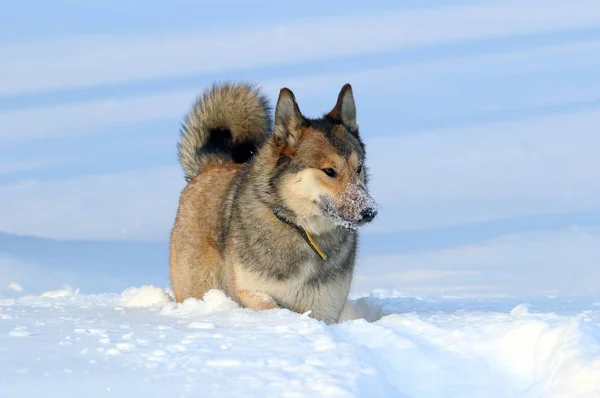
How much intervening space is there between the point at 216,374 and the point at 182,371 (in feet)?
0.70


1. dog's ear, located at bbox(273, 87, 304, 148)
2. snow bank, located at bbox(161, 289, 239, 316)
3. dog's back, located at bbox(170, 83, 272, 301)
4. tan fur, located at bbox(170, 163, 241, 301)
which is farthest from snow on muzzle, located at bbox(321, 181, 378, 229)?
tan fur, located at bbox(170, 163, 241, 301)

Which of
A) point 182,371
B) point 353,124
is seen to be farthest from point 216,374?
point 353,124

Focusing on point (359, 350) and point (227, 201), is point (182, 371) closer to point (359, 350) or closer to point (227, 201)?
point (359, 350)

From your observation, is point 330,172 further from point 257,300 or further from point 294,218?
point 257,300

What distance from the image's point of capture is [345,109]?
854 cm

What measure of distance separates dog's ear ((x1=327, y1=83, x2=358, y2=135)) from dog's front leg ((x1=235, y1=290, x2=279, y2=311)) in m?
1.78

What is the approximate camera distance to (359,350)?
20.5 ft

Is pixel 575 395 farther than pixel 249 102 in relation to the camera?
No

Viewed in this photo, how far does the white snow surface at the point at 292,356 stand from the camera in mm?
5422

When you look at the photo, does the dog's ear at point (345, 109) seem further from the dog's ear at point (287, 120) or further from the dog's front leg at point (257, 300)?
the dog's front leg at point (257, 300)

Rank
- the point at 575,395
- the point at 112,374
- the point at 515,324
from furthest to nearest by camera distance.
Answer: the point at 515,324
the point at 575,395
the point at 112,374

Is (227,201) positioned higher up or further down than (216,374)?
higher up

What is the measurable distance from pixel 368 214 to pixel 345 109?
1407mm

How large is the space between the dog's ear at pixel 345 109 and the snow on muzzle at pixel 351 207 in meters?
0.94
